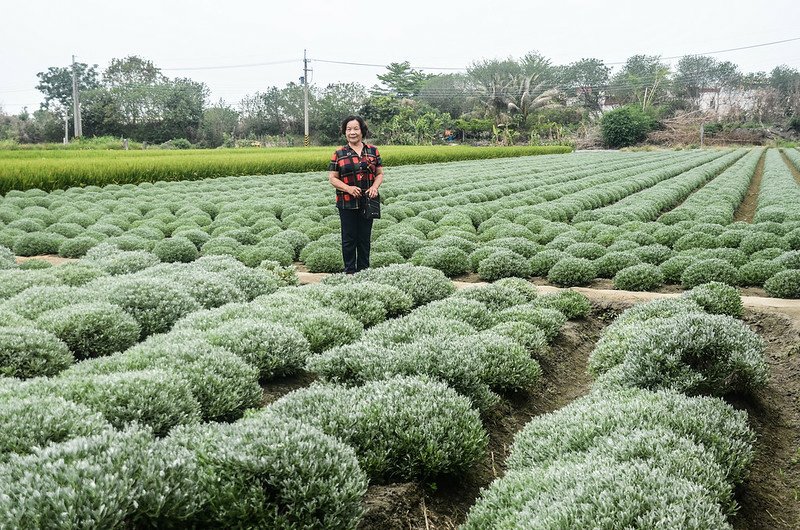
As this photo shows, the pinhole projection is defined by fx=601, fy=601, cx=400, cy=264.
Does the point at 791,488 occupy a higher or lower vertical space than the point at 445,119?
lower

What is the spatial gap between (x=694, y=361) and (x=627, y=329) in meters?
1.06

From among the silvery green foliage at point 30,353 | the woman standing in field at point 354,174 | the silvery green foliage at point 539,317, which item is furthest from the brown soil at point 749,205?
the silvery green foliage at point 30,353

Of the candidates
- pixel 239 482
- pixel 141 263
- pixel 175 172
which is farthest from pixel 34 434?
pixel 175 172

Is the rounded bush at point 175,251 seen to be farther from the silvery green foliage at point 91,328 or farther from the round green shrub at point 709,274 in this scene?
the round green shrub at point 709,274

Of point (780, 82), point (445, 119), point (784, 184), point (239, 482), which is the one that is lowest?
point (239, 482)

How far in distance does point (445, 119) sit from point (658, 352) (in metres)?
76.4

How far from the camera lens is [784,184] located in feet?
74.8

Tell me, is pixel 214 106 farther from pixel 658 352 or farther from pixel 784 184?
pixel 658 352

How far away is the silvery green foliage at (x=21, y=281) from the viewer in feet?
28.2

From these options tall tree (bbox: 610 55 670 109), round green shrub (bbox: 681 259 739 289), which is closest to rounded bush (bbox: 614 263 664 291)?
round green shrub (bbox: 681 259 739 289)

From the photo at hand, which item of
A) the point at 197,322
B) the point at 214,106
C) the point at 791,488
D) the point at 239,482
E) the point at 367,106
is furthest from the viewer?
the point at 214,106

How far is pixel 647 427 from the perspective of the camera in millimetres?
4359

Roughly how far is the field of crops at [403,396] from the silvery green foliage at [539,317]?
0.09 ft

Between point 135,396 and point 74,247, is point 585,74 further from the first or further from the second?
point 135,396
